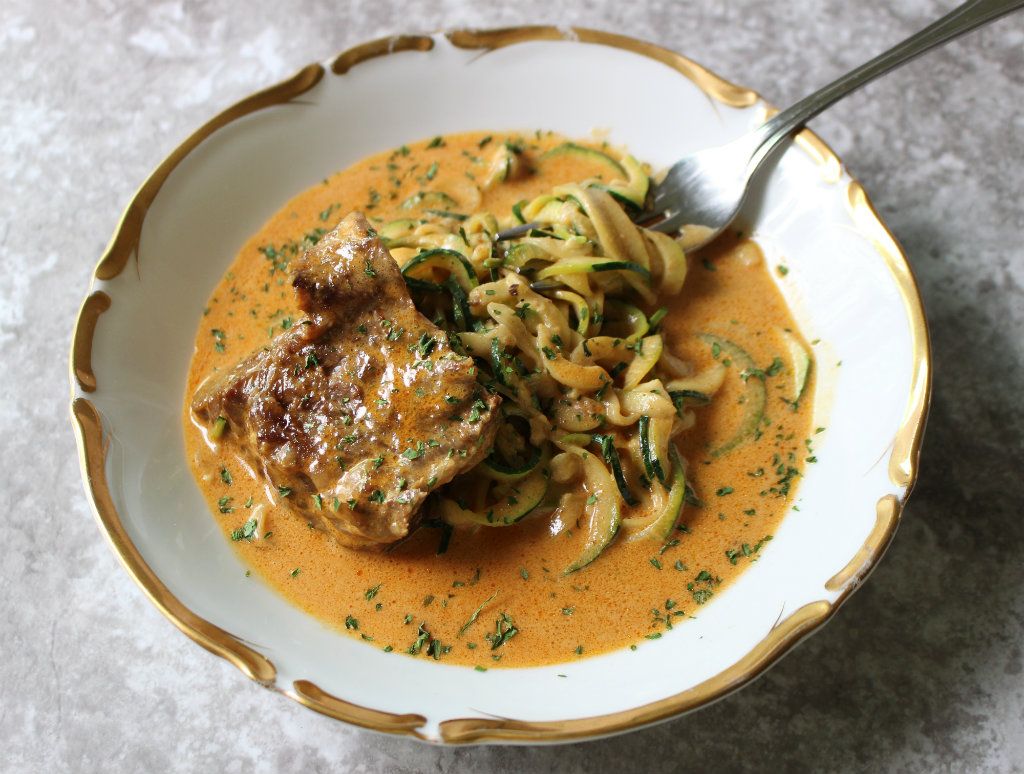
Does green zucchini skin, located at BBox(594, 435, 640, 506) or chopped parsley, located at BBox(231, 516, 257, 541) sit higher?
chopped parsley, located at BBox(231, 516, 257, 541)

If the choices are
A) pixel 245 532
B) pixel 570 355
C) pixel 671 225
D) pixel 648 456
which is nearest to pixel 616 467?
pixel 648 456

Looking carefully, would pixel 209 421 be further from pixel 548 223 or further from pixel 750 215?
pixel 750 215

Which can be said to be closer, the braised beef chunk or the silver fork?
the braised beef chunk

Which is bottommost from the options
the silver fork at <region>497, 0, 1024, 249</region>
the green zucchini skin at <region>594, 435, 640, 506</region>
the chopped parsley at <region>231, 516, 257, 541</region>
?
the green zucchini skin at <region>594, 435, 640, 506</region>

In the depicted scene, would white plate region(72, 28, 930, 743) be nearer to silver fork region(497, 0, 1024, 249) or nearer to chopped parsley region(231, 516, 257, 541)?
chopped parsley region(231, 516, 257, 541)

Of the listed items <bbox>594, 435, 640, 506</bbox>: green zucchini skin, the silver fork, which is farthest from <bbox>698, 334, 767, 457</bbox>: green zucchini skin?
the silver fork

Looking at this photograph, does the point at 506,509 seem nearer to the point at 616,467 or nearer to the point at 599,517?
the point at 599,517

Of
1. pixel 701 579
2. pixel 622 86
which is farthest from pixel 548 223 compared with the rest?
pixel 701 579
